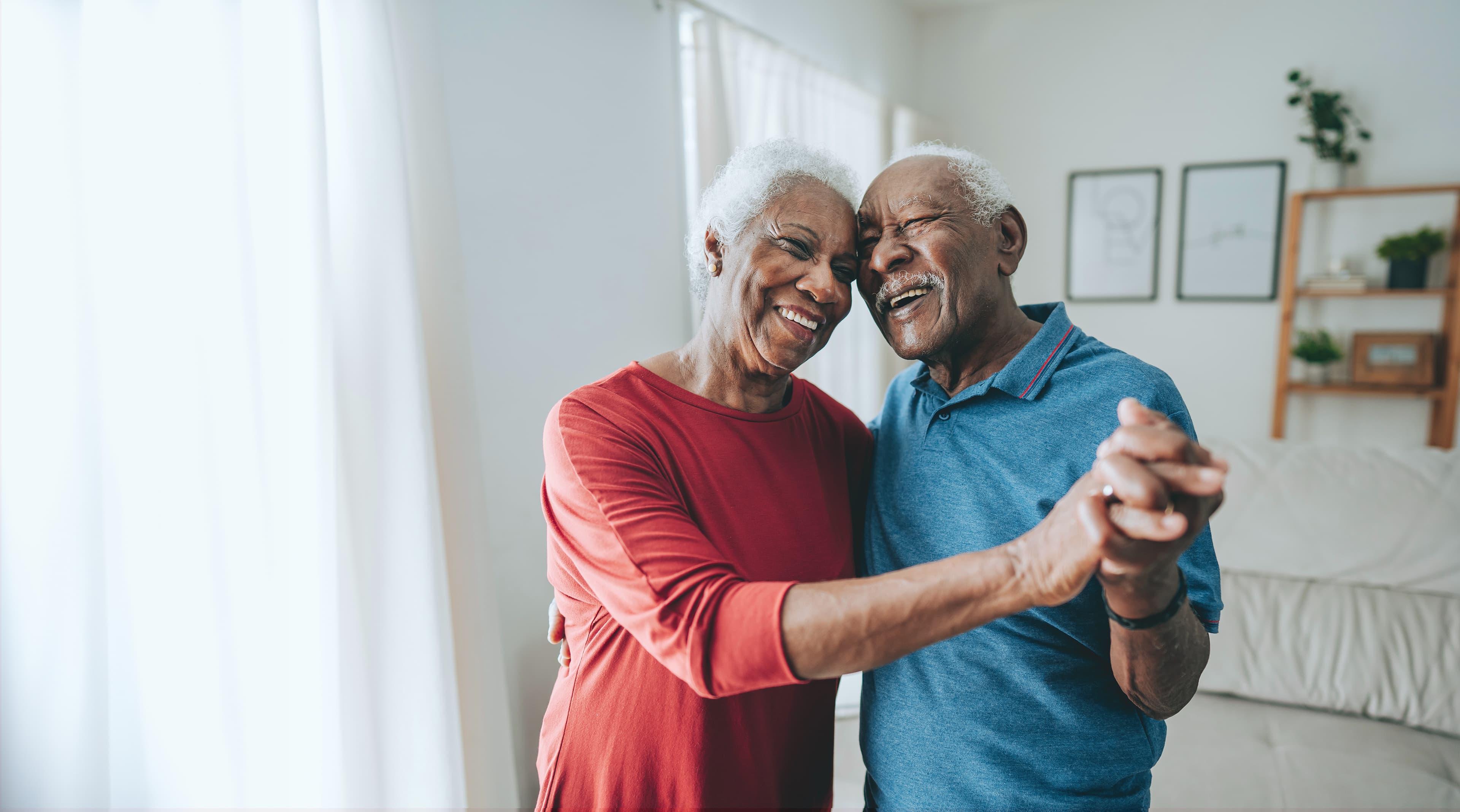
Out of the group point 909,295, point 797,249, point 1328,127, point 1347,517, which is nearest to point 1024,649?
point 909,295

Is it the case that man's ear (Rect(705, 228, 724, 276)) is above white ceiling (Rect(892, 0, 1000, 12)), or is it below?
below

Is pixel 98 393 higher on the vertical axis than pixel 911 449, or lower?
higher

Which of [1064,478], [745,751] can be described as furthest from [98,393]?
[1064,478]

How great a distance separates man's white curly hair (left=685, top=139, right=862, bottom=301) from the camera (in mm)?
1070

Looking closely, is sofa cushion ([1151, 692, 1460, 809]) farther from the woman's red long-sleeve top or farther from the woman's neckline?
the woman's neckline

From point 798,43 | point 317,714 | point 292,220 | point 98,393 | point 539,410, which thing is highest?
point 798,43

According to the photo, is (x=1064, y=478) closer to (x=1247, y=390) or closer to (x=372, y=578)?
(x=372, y=578)

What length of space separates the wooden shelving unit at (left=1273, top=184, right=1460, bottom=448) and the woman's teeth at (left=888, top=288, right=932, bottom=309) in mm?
3602

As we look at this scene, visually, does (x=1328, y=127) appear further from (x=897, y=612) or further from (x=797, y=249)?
(x=897, y=612)

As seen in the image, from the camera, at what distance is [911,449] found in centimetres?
120

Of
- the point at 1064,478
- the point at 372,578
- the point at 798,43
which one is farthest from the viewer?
the point at 798,43

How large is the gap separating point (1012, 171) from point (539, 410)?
365 centimetres

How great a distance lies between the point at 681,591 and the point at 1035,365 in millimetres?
621

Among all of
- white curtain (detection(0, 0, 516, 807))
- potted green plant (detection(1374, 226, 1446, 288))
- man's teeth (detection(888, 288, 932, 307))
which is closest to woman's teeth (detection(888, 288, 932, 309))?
man's teeth (detection(888, 288, 932, 307))
